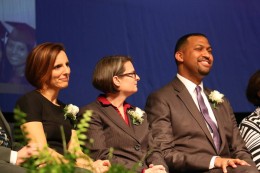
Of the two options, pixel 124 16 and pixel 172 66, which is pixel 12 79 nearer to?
pixel 124 16

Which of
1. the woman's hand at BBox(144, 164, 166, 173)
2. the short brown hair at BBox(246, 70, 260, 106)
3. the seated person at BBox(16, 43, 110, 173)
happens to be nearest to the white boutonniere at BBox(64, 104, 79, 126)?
the seated person at BBox(16, 43, 110, 173)

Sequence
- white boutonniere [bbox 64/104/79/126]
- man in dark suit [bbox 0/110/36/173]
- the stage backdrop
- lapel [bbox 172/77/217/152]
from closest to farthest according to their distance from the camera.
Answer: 1. man in dark suit [bbox 0/110/36/173]
2. white boutonniere [bbox 64/104/79/126]
3. lapel [bbox 172/77/217/152]
4. the stage backdrop

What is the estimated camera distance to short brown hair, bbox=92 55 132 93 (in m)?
3.44

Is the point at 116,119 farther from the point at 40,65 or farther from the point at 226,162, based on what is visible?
the point at 226,162

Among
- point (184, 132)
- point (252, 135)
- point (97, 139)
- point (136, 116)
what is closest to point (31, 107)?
point (97, 139)

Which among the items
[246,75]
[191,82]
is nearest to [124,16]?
[191,82]

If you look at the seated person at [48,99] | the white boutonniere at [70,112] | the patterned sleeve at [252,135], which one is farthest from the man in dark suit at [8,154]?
the patterned sleeve at [252,135]

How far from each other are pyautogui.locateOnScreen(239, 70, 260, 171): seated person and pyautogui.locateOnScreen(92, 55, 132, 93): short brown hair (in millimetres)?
1088

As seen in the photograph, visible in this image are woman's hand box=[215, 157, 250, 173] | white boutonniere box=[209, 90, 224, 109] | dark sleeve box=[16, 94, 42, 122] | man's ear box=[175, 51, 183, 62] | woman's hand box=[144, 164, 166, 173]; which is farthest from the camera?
man's ear box=[175, 51, 183, 62]

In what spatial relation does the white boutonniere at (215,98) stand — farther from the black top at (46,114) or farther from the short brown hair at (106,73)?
the black top at (46,114)

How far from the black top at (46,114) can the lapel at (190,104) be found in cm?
89

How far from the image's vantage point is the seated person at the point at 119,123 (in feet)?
10.8

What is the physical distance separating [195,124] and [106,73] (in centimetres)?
69

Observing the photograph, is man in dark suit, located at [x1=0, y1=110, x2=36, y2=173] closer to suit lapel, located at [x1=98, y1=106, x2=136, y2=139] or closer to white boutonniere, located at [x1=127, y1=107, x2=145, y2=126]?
suit lapel, located at [x1=98, y1=106, x2=136, y2=139]
